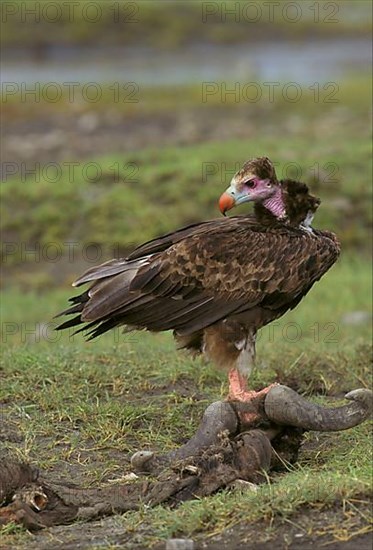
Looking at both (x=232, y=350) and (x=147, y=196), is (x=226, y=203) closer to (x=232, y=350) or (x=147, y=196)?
(x=232, y=350)

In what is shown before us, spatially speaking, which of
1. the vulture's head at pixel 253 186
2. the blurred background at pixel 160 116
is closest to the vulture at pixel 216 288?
the vulture's head at pixel 253 186

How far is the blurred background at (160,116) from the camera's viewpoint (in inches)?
482

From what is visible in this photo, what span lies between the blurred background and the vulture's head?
194 inches

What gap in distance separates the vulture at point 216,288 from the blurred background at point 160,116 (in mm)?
4938

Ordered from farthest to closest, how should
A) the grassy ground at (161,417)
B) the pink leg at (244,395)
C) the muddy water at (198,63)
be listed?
the muddy water at (198,63)
the pink leg at (244,395)
the grassy ground at (161,417)

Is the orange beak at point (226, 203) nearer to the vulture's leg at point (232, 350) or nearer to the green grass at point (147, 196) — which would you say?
the vulture's leg at point (232, 350)

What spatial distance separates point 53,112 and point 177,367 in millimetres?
10699

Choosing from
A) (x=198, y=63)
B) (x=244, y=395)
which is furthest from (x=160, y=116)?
(x=244, y=395)

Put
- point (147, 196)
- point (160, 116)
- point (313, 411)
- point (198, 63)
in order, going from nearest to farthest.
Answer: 1. point (313, 411)
2. point (147, 196)
3. point (160, 116)
4. point (198, 63)

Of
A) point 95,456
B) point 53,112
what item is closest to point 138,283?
point 95,456

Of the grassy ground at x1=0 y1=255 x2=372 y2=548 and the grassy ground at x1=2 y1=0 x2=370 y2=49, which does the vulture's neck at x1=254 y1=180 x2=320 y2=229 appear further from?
the grassy ground at x1=2 y1=0 x2=370 y2=49

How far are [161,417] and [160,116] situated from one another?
10.9m

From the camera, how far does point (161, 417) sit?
277 inches

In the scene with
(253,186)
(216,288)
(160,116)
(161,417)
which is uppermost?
(253,186)
